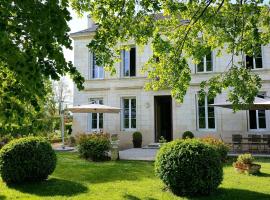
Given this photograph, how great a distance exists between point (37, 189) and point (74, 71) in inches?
236

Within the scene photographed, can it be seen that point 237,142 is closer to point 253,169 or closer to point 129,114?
point 253,169

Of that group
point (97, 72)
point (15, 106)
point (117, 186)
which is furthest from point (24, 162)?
point (97, 72)

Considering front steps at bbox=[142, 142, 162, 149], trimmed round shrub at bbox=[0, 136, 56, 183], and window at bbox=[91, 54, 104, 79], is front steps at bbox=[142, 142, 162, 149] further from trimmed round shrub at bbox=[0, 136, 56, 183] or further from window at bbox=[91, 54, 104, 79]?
trimmed round shrub at bbox=[0, 136, 56, 183]

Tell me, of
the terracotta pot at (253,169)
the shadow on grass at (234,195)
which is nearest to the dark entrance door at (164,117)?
the terracotta pot at (253,169)

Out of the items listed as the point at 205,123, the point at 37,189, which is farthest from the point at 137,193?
the point at 205,123

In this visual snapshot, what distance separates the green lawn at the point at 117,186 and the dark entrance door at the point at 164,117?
9490 mm

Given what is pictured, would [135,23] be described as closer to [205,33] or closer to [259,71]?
[205,33]

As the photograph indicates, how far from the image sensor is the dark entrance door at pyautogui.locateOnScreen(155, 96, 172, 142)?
72.7 feet

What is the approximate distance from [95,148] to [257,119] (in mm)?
9615

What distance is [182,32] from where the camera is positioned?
32.9 ft

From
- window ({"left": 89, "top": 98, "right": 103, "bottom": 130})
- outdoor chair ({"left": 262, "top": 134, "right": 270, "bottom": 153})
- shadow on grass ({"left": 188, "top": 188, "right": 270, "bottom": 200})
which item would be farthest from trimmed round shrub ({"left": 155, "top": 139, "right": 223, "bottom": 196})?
window ({"left": 89, "top": 98, "right": 103, "bottom": 130})

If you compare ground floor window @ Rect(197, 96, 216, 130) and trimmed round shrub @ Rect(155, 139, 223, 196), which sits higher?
ground floor window @ Rect(197, 96, 216, 130)

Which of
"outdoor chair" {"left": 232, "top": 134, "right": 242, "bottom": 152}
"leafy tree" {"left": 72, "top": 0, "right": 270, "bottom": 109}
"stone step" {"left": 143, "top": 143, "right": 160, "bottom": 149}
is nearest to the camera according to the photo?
"leafy tree" {"left": 72, "top": 0, "right": 270, "bottom": 109}

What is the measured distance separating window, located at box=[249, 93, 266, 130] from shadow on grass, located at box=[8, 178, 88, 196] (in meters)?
12.4
